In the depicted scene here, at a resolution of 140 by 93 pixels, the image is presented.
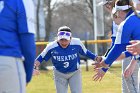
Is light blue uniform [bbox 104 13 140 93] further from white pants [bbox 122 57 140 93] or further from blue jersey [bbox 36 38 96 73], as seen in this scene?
blue jersey [bbox 36 38 96 73]

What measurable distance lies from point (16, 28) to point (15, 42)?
0.13 m

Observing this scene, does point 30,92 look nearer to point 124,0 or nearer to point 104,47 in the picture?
point 124,0

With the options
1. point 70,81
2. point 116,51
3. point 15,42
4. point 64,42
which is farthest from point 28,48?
point 70,81

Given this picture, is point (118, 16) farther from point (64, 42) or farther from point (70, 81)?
point (70, 81)

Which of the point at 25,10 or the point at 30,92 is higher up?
the point at 25,10

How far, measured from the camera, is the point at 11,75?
4004 millimetres

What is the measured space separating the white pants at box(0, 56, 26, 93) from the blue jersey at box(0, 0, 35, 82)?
0.06m

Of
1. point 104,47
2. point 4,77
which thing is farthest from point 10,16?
point 104,47

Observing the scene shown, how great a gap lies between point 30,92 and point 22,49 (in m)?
9.15

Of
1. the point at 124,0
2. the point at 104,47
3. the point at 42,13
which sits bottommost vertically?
the point at 104,47

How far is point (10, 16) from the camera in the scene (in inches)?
160

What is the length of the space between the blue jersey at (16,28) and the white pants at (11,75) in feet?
0.19

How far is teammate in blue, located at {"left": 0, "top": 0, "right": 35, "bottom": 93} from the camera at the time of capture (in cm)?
401

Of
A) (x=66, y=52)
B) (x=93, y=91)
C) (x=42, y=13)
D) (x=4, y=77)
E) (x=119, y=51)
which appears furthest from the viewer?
(x=42, y=13)
